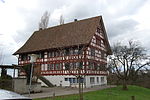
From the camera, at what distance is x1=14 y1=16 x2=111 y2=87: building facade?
32144 mm

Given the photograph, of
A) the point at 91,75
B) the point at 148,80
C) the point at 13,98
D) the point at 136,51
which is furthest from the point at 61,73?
the point at 13,98

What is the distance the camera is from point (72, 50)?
33.0 meters

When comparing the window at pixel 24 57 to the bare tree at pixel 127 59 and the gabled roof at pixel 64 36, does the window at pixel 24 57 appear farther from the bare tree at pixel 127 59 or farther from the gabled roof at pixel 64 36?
the bare tree at pixel 127 59

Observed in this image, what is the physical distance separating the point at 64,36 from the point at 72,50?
169 inches

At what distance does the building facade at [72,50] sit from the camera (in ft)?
105

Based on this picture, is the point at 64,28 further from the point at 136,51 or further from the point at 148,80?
the point at 148,80

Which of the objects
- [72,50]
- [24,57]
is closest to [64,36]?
[72,50]

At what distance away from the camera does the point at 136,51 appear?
2817 centimetres

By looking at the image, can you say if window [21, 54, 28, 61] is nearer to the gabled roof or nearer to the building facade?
the building facade

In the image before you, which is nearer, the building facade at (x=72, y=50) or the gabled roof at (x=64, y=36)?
the building facade at (x=72, y=50)

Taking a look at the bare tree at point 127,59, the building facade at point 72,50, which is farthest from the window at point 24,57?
the bare tree at point 127,59

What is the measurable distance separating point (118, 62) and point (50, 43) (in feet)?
43.5

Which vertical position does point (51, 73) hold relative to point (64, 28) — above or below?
below

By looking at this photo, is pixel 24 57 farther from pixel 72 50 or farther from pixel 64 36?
pixel 72 50
